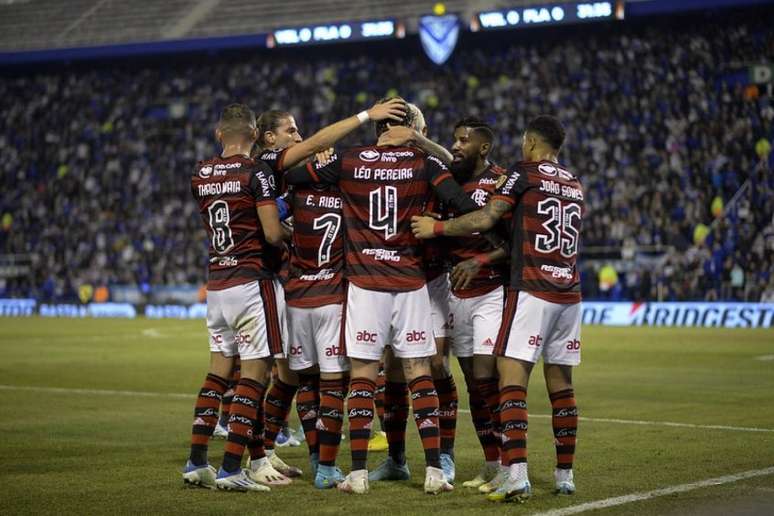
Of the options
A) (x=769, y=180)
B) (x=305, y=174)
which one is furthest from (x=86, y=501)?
(x=769, y=180)

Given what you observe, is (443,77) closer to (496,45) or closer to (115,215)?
(496,45)

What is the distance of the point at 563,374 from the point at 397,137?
207 centimetres

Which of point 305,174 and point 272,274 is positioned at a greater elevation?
point 305,174

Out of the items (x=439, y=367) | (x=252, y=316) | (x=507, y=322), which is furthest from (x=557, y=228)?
(x=252, y=316)

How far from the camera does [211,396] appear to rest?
8.61 metres

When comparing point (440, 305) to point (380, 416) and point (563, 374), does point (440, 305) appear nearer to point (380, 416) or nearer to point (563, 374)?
point (563, 374)

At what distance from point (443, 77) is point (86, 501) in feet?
123

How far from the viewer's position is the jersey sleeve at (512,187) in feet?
26.2

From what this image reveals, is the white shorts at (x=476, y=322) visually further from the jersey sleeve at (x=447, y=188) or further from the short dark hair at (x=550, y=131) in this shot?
the short dark hair at (x=550, y=131)

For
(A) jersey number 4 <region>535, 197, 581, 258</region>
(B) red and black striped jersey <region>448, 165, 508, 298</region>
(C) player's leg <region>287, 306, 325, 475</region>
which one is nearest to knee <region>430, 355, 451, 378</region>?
(B) red and black striped jersey <region>448, 165, 508, 298</region>

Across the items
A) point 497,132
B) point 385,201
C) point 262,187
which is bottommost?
point 385,201

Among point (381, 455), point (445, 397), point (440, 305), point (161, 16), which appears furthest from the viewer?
point (161, 16)

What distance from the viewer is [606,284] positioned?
110 feet

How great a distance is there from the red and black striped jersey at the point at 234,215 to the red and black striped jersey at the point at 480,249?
1.39 m
